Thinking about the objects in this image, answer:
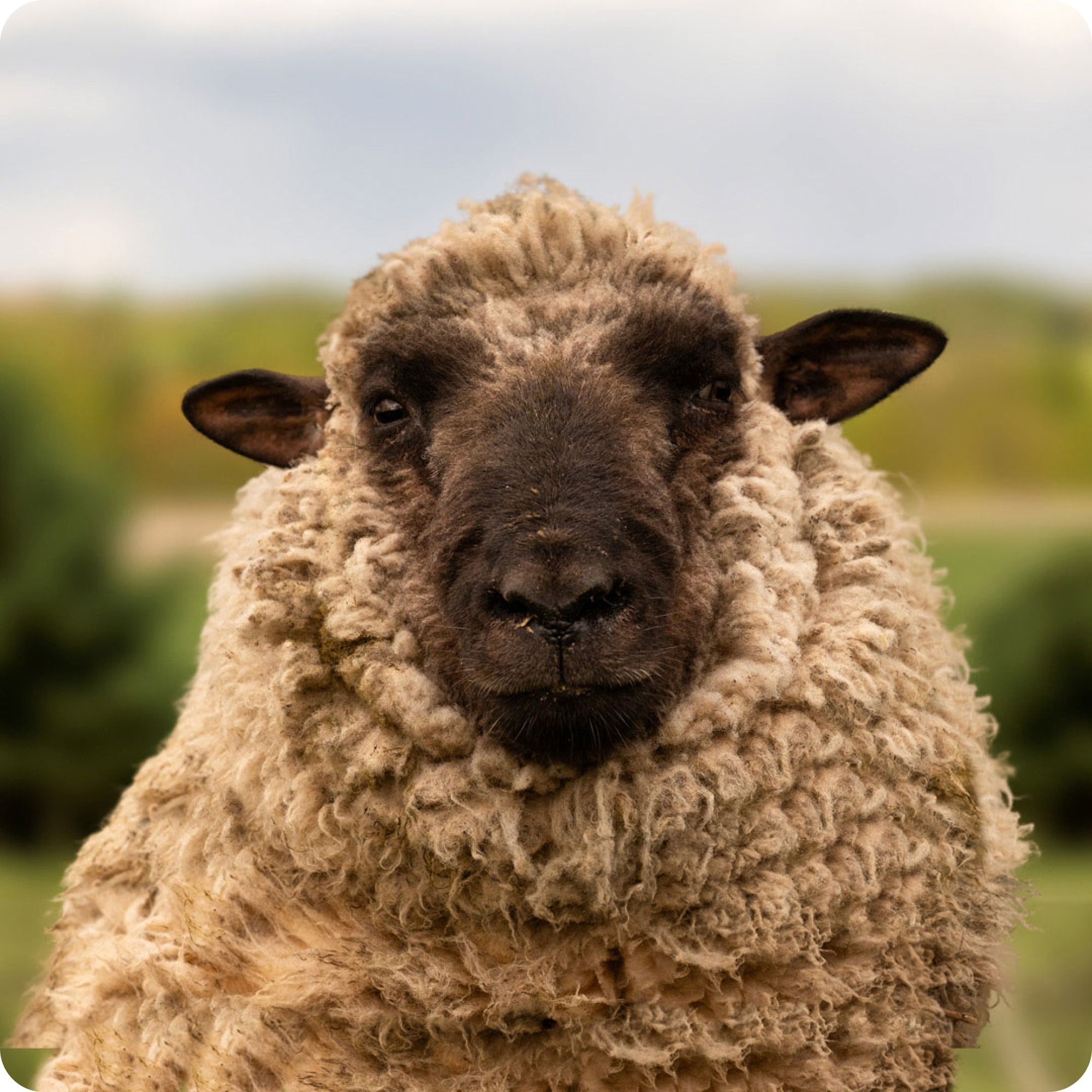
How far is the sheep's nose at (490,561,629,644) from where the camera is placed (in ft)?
6.37

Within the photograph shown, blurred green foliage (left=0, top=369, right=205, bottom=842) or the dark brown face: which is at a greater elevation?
the dark brown face

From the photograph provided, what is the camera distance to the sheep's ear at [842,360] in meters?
2.60

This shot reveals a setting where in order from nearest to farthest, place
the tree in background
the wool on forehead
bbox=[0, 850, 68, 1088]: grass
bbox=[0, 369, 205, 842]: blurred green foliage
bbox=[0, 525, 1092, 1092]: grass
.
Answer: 1. the wool on forehead
2. bbox=[0, 525, 1092, 1092]: grass
3. bbox=[0, 850, 68, 1088]: grass
4. the tree in background
5. bbox=[0, 369, 205, 842]: blurred green foliage

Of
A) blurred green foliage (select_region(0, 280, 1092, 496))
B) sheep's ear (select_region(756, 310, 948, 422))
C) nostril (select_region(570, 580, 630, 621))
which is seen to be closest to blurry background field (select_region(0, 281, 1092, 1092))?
blurred green foliage (select_region(0, 280, 1092, 496))

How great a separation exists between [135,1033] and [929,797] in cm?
164

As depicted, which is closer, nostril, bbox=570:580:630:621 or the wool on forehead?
nostril, bbox=570:580:630:621

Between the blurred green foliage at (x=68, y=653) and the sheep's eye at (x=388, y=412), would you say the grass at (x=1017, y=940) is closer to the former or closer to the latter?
the blurred green foliage at (x=68, y=653)

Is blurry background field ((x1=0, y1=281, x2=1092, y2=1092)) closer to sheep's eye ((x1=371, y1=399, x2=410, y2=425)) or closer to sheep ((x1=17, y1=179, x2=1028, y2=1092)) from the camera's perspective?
sheep ((x1=17, y1=179, x2=1028, y2=1092))

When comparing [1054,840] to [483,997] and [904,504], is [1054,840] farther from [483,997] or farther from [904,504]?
[483,997]

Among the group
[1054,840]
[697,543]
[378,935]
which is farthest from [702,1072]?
[1054,840]

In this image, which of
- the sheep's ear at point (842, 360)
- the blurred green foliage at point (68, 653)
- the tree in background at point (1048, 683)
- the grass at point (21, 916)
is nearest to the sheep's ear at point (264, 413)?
the sheep's ear at point (842, 360)

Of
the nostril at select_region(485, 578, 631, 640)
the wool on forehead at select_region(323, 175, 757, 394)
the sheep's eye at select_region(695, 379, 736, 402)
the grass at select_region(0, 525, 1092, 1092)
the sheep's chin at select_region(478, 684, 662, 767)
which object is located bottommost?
the grass at select_region(0, 525, 1092, 1092)

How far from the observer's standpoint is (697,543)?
2.33 metres

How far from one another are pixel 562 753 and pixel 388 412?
83cm
